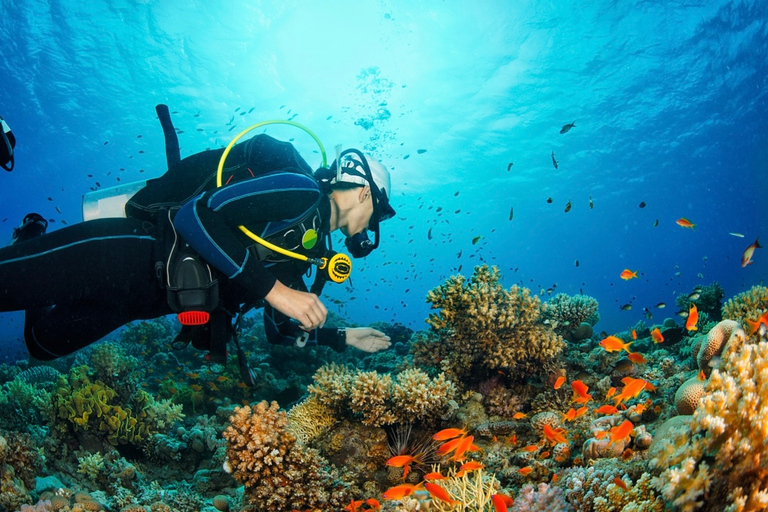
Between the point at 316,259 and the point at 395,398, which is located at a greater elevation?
the point at 316,259

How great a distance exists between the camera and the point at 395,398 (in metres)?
4.43

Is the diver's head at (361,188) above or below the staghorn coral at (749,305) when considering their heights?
above

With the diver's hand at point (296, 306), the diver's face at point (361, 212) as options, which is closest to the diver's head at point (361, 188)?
the diver's face at point (361, 212)

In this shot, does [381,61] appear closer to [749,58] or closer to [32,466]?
[749,58]

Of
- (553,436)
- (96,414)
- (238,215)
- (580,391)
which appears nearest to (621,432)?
(553,436)

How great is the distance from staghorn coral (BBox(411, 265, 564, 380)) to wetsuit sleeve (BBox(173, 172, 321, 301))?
304 cm

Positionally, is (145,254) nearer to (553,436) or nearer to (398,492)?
(398,492)

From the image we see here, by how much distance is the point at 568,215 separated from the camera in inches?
2530

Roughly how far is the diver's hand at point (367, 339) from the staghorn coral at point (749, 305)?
5.60m

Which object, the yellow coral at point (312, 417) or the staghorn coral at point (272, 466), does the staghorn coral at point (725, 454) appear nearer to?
the staghorn coral at point (272, 466)

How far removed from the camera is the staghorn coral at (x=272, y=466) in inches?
131

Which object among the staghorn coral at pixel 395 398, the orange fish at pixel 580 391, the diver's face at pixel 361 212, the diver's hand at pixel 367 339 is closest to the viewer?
the orange fish at pixel 580 391

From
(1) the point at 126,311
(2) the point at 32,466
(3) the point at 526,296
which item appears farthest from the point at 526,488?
(2) the point at 32,466

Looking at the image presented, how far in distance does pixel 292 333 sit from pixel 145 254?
2157mm
